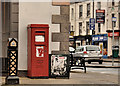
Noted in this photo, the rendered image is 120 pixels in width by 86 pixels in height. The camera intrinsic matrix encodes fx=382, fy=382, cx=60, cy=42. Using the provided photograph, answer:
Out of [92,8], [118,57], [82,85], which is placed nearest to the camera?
[82,85]

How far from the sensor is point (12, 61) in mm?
12078

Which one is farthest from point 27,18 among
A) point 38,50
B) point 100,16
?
point 100,16

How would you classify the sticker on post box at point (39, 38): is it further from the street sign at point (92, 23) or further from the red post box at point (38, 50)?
the street sign at point (92, 23)

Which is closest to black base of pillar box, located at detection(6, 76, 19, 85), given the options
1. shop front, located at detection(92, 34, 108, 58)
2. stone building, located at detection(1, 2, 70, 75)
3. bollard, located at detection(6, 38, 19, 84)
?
bollard, located at detection(6, 38, 19, 84)

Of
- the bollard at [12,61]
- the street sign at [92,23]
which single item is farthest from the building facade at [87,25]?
the bollard at [12,61]

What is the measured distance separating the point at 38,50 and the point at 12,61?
180 centimetres

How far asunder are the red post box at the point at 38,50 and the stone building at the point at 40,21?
66cm

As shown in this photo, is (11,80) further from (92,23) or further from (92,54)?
(92,23)

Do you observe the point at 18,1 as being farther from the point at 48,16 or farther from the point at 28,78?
the point at 28,78

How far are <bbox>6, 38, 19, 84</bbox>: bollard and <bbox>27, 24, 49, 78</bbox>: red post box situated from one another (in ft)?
5.05

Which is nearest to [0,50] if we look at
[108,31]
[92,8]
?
[108,31]

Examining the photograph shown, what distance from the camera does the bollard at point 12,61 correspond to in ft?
39.4

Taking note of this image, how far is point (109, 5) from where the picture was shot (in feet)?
154

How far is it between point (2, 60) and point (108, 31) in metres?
32.9
